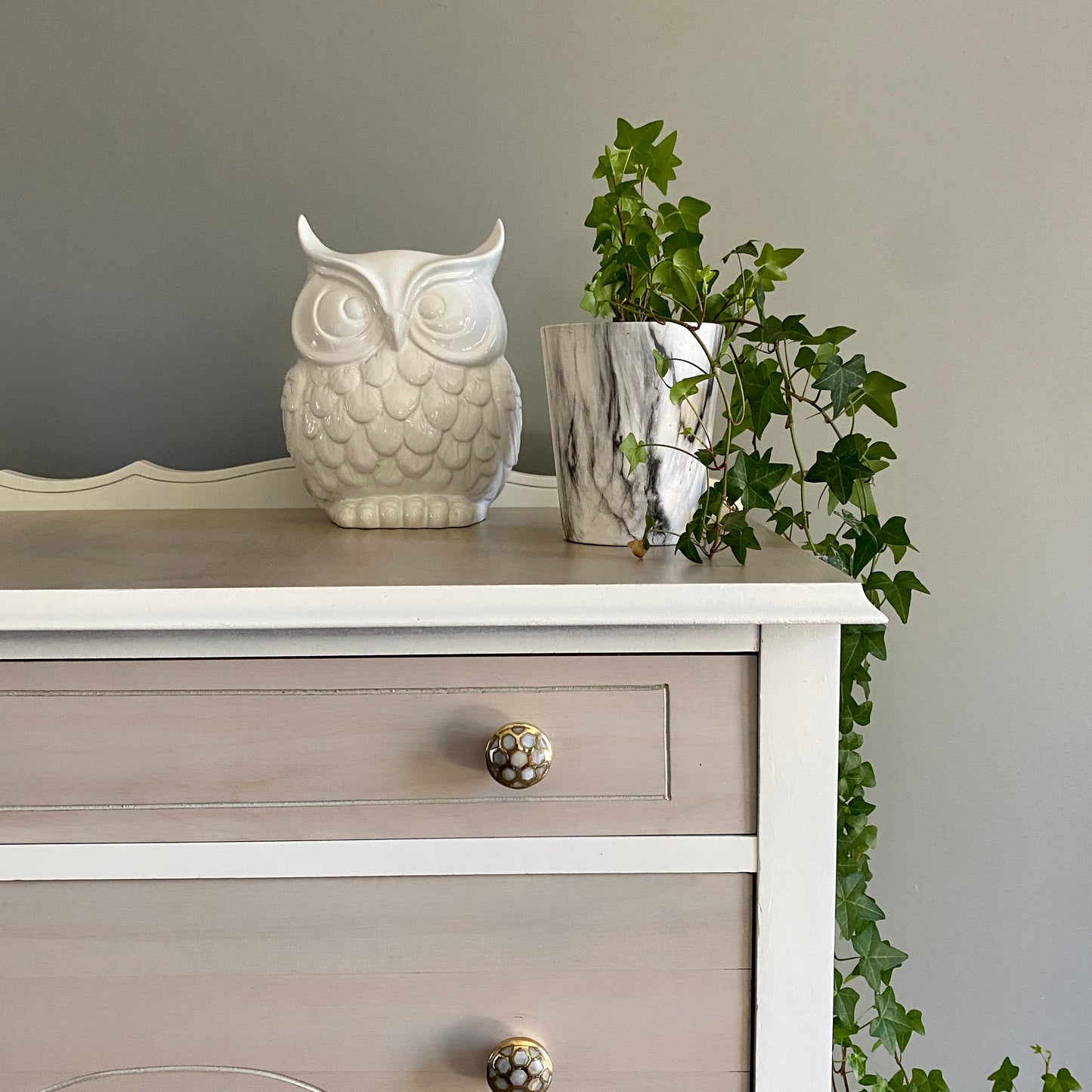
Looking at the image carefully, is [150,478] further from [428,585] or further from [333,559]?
[428,585]

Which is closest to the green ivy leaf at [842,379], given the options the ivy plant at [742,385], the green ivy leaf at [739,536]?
the ivy plant at [742,385]

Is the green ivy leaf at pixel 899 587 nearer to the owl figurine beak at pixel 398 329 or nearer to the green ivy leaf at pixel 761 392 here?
the green ivy leaf at pixel 761 392

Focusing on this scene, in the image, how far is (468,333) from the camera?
861 millimetres

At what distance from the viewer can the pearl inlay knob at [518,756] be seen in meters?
0.60

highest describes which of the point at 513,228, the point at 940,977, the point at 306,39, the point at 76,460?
the point at 306,39

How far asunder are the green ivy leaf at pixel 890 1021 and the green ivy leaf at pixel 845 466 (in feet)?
1.63

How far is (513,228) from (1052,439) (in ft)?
2.14

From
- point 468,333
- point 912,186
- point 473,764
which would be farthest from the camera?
point 912,186

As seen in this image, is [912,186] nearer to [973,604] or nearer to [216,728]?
[973,604]

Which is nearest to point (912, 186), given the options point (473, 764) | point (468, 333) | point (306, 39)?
point (468, 333)

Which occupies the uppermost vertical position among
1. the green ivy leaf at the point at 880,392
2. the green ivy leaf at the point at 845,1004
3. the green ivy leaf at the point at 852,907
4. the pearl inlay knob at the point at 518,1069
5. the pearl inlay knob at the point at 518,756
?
the green ivy leaf at the point at 880,392

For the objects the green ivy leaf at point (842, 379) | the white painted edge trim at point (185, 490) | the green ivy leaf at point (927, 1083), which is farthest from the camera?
the white painted edge trim at point (185, 490)

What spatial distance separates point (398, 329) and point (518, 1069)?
56 cm

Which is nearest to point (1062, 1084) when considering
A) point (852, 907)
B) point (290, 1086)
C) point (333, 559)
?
point (852, 907)
